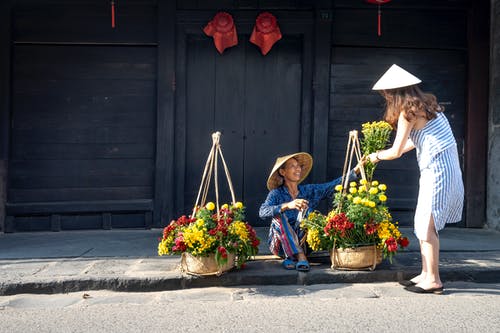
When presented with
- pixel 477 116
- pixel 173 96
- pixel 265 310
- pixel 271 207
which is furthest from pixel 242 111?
pixel 265 310

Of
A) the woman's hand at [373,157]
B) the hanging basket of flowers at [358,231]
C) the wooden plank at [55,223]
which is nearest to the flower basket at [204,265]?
the hanging basket of flowers at [358,231]

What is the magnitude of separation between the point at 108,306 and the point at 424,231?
279 centimetres

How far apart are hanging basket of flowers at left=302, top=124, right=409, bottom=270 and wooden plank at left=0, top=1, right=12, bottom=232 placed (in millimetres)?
4354

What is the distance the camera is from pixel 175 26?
7840 millimetres

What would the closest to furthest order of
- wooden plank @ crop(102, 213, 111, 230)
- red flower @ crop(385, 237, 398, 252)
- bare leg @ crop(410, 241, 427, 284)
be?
bare leg @ crop(410, 241, 427, 284), red flower @ crop(385, 237, 398, 252), wooden plank @ crop(102, 213, 111, 230)

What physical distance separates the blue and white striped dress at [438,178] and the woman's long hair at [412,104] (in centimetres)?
12

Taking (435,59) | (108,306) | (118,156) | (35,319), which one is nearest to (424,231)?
(108,306)

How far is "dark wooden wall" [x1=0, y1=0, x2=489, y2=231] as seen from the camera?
779cm

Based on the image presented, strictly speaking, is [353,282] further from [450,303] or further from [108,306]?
[108,306]

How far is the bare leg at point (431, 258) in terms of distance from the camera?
5.05 metres

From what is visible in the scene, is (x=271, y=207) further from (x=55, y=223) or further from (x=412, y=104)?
(x=55, y=223)

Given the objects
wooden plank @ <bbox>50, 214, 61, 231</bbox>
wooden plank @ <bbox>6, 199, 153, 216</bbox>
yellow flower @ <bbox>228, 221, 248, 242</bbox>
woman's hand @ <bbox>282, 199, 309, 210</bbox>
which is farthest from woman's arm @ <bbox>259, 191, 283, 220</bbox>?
wooden plank @ <bbox>50, 214, 61, 231</bbox>

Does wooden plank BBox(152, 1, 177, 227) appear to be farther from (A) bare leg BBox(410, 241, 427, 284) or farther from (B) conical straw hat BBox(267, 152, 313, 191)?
(A) bare leg BBox(410, 241, 427, 284)

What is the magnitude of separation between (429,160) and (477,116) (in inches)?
138
